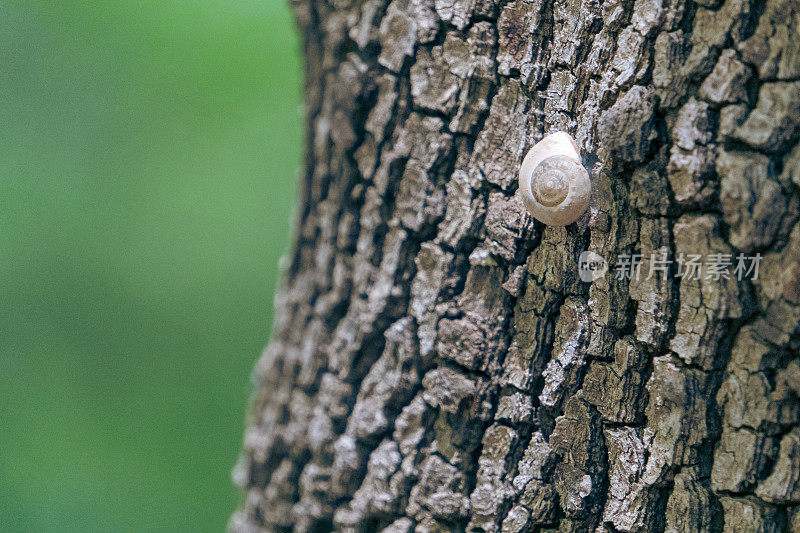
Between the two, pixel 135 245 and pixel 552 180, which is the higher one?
pixel 552 180

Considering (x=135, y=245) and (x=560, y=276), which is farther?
(x=135, y=245)

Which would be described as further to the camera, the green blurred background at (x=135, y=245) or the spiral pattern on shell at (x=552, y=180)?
the green blurred background at (x=135, y=245)

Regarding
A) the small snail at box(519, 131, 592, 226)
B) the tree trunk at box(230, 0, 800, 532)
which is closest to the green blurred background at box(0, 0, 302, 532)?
the tree trunk at box(230, 0, 800, 532)

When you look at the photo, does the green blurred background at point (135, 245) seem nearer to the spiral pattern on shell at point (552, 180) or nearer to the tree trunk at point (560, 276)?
the tree trunk at point (560, 276)

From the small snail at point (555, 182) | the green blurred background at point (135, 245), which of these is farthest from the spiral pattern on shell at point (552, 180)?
the green blurred background at point (135, 245)

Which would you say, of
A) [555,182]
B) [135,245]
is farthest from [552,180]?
[135,245]

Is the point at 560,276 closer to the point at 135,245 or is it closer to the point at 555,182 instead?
the point at 555,182
